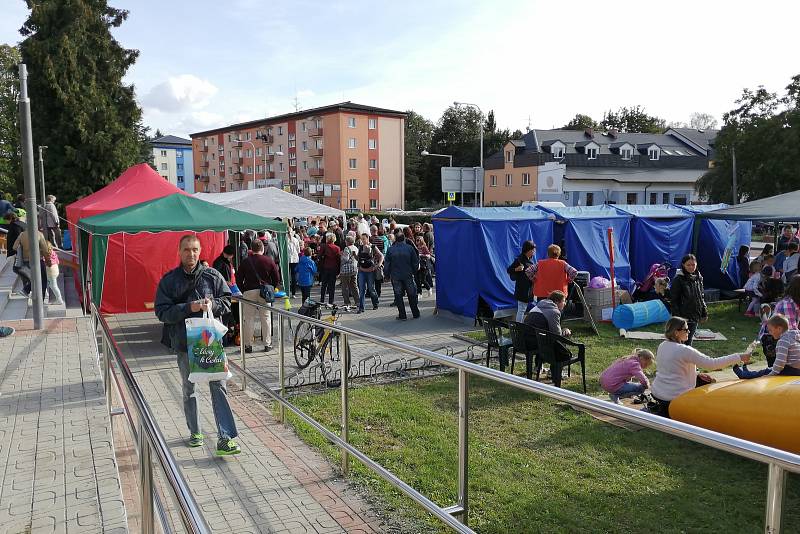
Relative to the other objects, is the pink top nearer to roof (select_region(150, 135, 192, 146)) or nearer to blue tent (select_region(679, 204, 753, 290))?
blue tent (select_region(679, 204, 753, 290))

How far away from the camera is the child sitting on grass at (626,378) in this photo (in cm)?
740

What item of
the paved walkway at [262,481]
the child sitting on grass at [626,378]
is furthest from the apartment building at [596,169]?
the paved walkway at [262,481]

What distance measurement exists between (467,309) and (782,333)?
6881 millimetres

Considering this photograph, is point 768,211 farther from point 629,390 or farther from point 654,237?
point 629,390

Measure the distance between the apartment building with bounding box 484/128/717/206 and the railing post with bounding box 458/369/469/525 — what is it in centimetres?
5417

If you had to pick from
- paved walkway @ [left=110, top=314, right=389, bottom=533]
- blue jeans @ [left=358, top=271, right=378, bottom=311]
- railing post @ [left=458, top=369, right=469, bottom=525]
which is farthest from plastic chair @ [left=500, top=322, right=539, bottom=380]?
blue jeans @ [left=358, top=271, right=378, bottom=311]

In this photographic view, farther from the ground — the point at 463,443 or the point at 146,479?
the point at 146,479

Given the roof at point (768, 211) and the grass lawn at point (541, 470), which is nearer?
the grass lawn at point (541, 470)

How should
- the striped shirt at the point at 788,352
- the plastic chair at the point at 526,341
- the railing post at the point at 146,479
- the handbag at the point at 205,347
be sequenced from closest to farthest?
the railing post at the point at 146,479 < the handbag at the point at 205,347 < the striped shirt at the point at 788,352 < the plastic chair at the point at 526,341

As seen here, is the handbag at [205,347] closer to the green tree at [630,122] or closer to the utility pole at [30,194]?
the utility pole at [30,194]

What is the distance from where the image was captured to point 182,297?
5.27m

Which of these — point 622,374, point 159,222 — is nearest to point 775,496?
point 622,374

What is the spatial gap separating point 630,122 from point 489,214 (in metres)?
80.5

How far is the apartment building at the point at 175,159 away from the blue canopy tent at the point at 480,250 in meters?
102
